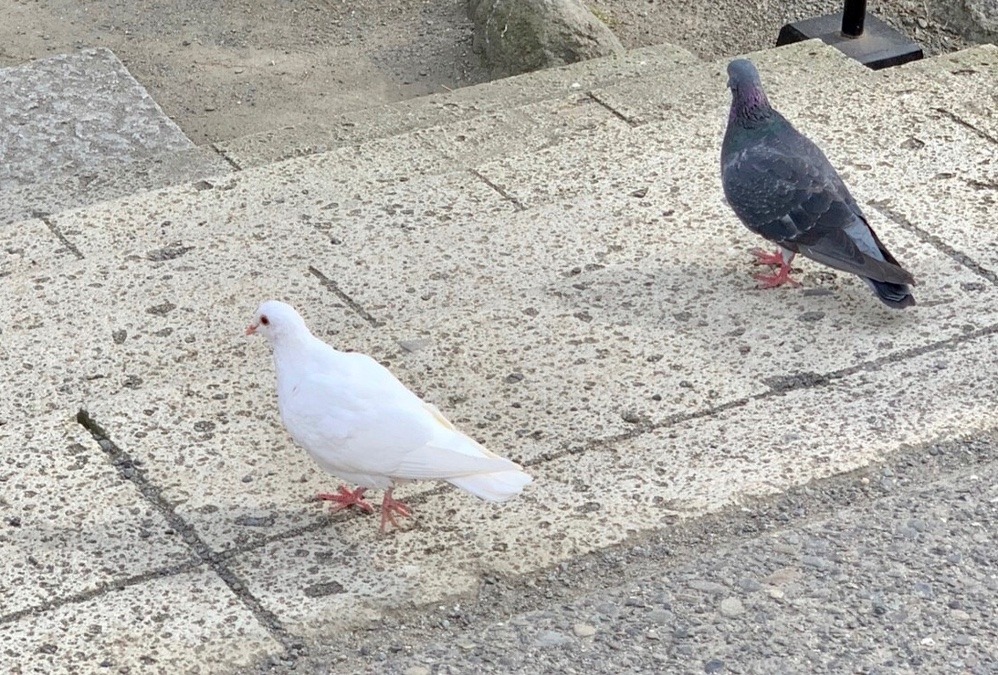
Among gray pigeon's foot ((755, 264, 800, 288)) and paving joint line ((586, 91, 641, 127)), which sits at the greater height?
gray pigeon's foot ((755, 264, 800, 288))

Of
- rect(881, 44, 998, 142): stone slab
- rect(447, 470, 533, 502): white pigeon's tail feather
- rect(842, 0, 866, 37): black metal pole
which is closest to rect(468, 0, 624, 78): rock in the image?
rect(842, 0, 866, 37): black metal pole

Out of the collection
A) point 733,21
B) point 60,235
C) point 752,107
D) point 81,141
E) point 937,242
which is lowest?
point 733,21

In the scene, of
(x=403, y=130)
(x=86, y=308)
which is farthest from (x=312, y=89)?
(x=86, y=308)

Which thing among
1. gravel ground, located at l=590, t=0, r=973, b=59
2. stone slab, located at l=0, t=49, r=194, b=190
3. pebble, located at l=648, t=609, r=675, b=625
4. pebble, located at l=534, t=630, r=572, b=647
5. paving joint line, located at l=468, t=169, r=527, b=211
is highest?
pebble, located at l=648, t=609, r=675, b=625

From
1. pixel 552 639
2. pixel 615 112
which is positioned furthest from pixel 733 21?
pixel 552 639

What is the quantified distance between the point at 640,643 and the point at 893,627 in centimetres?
51

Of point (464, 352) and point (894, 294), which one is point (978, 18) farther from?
point (464, 352)

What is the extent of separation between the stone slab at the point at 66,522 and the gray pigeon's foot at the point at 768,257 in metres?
1.93

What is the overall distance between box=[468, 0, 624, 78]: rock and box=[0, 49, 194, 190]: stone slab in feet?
6.50

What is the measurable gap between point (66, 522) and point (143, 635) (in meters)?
0.44

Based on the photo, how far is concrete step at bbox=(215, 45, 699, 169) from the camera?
17.9ft

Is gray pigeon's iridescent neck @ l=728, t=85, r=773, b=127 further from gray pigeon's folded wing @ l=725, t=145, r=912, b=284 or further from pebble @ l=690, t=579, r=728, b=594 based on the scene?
pebble @ l=690, t=579, r=728, b=594

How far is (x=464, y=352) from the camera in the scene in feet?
12.7

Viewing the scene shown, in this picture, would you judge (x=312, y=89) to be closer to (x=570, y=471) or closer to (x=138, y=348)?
(x=138, y=348)
